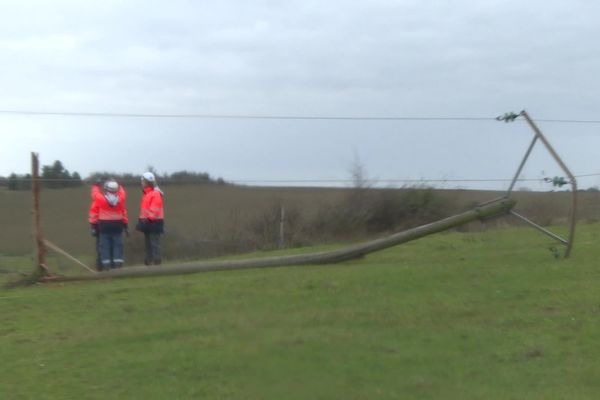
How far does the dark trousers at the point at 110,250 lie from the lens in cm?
1528

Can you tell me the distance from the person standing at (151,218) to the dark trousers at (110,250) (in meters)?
0.56

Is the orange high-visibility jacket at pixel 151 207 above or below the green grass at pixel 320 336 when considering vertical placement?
above

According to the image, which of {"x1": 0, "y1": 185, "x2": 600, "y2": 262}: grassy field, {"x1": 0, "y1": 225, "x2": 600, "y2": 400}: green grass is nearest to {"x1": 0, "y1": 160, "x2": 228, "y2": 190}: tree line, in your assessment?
{"x1": 0, "y1": 185, "x2": 600, "y2": 262}: grassy field

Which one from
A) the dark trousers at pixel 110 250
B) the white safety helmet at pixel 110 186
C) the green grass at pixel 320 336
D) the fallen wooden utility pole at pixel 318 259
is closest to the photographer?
the green grass at pixel 320 336

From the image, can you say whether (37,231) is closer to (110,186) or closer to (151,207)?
(110,186)

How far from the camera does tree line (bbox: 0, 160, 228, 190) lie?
58.0 ft

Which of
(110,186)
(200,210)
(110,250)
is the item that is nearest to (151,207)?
(110,186)

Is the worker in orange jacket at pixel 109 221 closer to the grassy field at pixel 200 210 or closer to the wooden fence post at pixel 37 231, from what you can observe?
the wooden fence post at pixel 37 231

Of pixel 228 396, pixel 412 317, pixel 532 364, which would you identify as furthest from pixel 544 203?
pixel 228 396

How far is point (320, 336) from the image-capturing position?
321 inches

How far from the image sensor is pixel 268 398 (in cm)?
663

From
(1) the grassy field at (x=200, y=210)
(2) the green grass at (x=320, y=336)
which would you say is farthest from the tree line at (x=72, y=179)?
(2) the green grass at (x=320, y=336)

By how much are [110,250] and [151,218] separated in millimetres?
987

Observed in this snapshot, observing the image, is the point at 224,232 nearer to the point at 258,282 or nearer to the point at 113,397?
the point at 258,282
